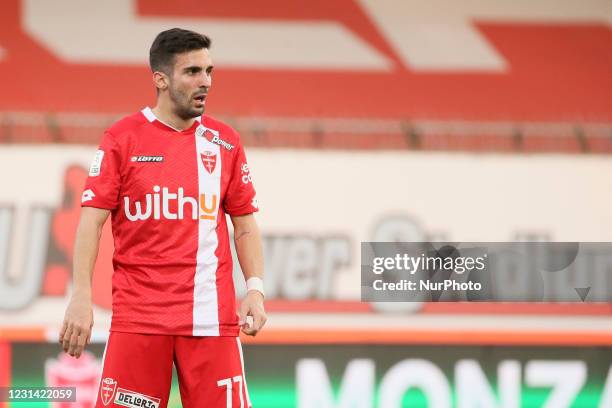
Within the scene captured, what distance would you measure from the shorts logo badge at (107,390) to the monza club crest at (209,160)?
1.65 ft

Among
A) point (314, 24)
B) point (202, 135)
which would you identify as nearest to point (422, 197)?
point (314, 24)

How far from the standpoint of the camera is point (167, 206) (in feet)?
7.23

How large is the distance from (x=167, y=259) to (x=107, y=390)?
0.31 m

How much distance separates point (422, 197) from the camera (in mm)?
5469

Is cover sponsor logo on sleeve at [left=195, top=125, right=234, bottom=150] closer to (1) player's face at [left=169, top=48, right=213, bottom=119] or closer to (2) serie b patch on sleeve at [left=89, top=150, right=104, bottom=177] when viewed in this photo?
(1) player's face at [left=169, top=48, right=213, bottom=119]

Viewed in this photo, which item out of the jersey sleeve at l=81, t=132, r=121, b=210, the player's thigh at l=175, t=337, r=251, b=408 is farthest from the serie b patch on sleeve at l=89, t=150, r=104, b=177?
the player's thigh at l=175, t=337, r=251, b=408

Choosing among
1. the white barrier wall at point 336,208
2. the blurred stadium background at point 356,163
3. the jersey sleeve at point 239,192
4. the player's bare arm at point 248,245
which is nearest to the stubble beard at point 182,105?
the jersey sleeve at point 239,192

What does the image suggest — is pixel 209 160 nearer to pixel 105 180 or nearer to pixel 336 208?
pixel 105 180

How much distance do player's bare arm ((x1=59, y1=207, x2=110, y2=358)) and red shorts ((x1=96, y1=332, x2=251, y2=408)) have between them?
106 mm

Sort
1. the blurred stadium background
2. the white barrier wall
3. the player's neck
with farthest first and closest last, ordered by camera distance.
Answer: the white barrier wall < the blurred stadium background < the player's neck

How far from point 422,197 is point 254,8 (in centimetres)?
148

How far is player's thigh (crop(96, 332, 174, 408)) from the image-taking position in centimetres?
218

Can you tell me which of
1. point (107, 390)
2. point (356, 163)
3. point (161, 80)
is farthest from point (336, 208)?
point (107, 390)

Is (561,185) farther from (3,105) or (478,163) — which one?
(3,105)
